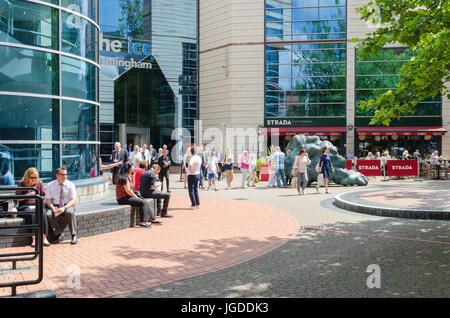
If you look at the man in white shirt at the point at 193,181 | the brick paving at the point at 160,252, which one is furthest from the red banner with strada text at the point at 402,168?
the man in white shirt at the point at 193,181

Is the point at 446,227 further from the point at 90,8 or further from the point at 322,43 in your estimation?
the point at 322,43

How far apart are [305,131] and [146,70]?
1362 cm

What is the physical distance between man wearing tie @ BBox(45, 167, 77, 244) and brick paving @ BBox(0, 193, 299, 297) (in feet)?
0.84

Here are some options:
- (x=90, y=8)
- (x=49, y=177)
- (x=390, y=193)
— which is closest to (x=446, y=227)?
(x=390, y=193)

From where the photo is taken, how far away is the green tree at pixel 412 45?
7.25 metres

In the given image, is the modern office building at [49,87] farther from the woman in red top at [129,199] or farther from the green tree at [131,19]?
the green tree at [131,19]

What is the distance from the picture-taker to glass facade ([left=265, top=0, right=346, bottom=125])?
3306cm

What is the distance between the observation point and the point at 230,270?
579cm

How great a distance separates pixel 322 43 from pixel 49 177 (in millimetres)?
28193

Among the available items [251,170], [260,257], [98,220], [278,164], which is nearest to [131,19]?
[251,170]

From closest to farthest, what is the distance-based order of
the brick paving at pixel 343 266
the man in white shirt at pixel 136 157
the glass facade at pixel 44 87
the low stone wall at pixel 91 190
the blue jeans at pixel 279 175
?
the brick paving at pixel 343 266 < the glass facade at pixel 44 87 < the low stone wall at pixel 91 190 < the man in white shirt at pixel 136 157 < the blue jeans at pixel 279 175

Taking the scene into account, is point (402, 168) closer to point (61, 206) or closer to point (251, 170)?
point (251, 170)

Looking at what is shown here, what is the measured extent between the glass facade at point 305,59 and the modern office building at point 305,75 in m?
0.08
